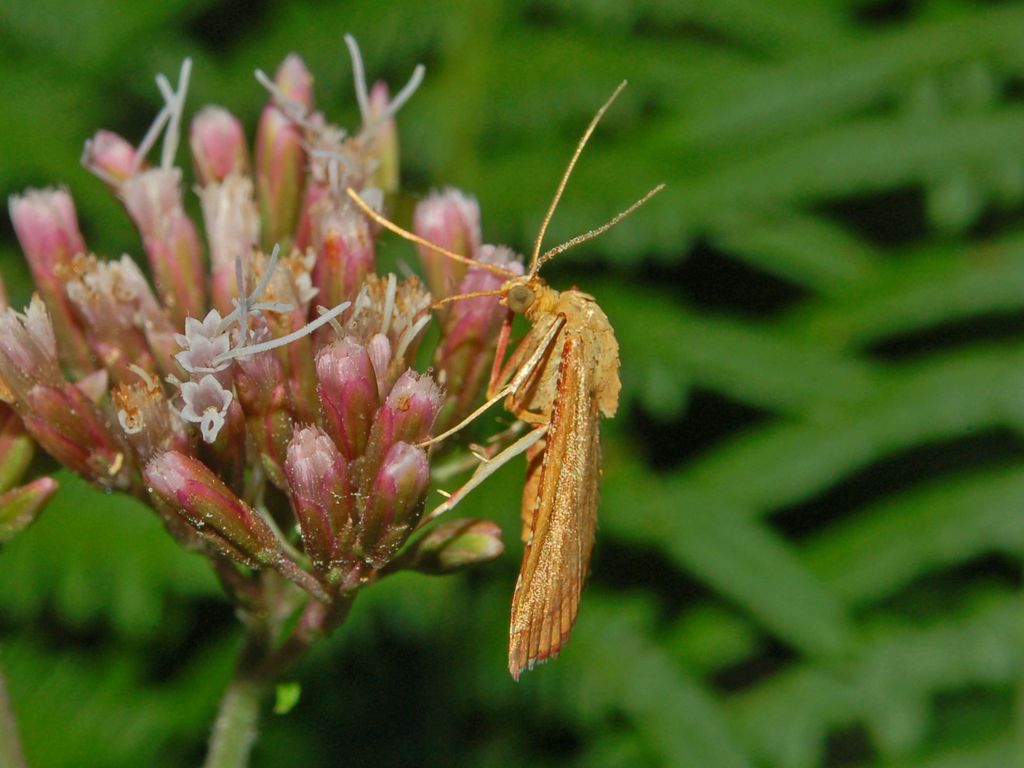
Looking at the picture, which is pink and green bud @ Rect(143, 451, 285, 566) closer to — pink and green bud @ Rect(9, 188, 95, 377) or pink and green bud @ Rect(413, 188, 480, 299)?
pink and green bud @ Rect(9, 188, 95, 377)

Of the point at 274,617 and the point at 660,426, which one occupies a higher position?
the point at 274,617

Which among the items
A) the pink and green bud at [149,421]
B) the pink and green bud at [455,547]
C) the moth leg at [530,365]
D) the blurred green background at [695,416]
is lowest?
the blurred green background at [695,416]

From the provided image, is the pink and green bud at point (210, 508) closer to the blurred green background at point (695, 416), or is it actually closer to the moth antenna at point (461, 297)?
the moth antenna at point (461, 297)

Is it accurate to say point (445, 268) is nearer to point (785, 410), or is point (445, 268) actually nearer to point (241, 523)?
point (241, 523)

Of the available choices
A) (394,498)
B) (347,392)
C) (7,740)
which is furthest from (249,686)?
(347,392)

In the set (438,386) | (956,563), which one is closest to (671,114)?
(956,563)

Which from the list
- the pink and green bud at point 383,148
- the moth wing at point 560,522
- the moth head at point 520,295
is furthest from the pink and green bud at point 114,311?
the moth wing at point 560,522
